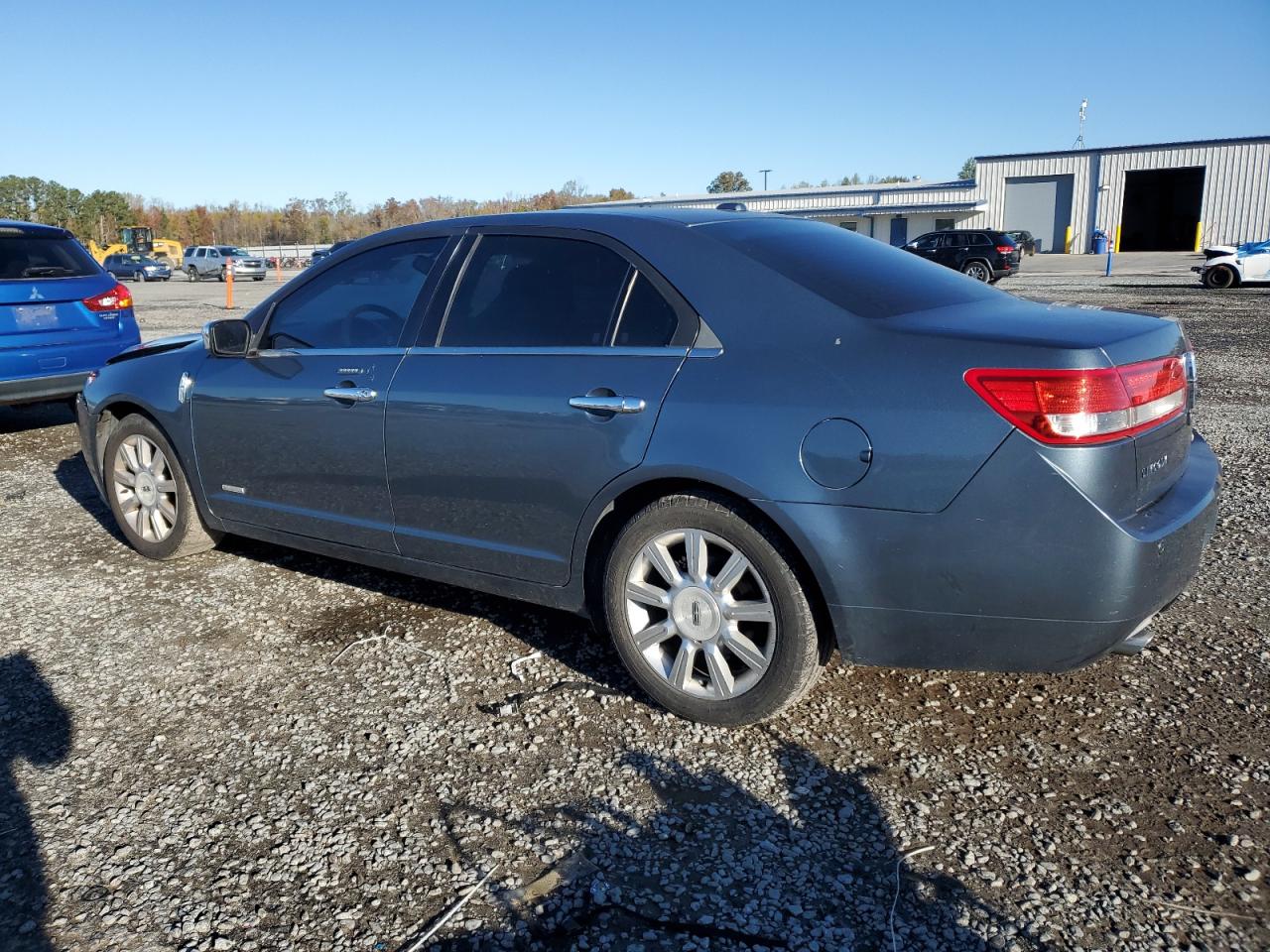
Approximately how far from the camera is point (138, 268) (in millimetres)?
45125

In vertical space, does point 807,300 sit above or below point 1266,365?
above

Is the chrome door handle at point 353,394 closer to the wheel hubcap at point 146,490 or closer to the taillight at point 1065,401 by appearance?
the wheel hubcap at point 146,490

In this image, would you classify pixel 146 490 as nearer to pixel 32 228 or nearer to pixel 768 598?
pixel 768 598

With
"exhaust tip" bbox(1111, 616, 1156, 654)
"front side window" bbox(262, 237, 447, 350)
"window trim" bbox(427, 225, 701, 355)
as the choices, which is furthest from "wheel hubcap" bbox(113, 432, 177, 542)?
"exhaust tip" bbox(1111, 616, 1156, 654)

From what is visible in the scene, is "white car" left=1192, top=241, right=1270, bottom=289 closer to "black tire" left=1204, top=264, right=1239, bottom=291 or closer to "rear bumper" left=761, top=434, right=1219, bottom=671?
"black tire" left=1204, top=264, right=1239, bottom=291

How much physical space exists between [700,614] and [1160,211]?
201 feet

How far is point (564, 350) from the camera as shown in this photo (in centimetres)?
345

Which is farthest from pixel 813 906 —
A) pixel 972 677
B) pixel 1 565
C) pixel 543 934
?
pixel 1 565

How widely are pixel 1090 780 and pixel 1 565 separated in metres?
5.05

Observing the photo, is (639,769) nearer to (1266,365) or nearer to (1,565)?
(1,565)

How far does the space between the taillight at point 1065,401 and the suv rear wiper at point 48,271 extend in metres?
7.56

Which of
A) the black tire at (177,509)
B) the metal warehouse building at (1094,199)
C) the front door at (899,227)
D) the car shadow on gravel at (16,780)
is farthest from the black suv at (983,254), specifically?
the car shadow on gravel at (16,780)

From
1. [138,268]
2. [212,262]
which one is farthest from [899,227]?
[138,268]

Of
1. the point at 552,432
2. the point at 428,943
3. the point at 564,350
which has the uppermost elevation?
the point at 564,350
